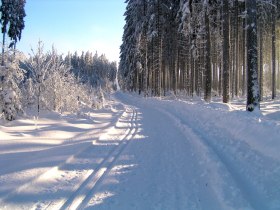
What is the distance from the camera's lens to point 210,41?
24531mm

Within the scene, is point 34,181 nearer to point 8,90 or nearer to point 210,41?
point 8,90

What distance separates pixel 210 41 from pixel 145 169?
18.8 meters

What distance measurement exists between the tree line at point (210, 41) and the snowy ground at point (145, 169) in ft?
17.2

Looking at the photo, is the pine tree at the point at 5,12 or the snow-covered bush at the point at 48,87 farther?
the pine tree at the point at 5,12

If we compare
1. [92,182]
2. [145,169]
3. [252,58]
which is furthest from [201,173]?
[252,58]

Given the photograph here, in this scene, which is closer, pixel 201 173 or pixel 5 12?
pixel 201 173

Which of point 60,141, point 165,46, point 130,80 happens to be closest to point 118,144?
point 60,141

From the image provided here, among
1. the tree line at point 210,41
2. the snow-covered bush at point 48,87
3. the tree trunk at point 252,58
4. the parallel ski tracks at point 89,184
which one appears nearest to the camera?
the parallel ski tracks at point 89,184

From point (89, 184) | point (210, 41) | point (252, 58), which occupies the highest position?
point (210, 41)

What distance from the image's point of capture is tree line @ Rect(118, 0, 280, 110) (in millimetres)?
17659

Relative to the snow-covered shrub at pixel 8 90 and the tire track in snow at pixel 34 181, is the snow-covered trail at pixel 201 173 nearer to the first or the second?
the tire track in snow at pixel 34 181

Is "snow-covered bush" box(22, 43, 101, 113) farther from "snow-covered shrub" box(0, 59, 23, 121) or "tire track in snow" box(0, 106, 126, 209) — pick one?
"tire track in snow" box(0, 106, 126, 209)

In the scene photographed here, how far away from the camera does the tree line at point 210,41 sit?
1766 cm

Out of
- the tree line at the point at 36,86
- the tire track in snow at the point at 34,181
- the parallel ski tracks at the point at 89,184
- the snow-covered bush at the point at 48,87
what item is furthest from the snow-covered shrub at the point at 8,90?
the tire track in snow at the point at 34,181
